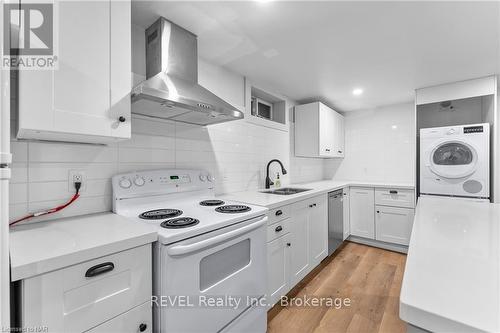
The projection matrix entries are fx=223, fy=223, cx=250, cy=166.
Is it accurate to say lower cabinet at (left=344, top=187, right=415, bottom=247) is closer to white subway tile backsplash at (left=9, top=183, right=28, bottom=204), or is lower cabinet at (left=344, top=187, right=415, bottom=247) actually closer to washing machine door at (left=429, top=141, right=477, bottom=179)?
washing machine door at (left=429, top=141, right=477, bottom=179)

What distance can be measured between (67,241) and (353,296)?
221 centimetres

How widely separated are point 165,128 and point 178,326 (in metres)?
1.29

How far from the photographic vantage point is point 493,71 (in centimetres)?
233

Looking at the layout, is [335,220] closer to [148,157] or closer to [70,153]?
[148,157]

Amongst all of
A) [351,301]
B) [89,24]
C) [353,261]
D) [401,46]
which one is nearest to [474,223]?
[351,301]

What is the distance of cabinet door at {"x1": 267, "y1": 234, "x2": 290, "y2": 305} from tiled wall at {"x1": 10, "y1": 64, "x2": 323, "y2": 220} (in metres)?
0.73

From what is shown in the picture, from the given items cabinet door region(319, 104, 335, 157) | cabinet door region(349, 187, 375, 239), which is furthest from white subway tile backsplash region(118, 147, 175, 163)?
cabinet door region(349, 187, 375, 239)

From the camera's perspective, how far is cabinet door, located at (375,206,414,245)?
9.64 feet

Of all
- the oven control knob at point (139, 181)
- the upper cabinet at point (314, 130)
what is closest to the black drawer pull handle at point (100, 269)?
the oven control knob at point (139, 181)

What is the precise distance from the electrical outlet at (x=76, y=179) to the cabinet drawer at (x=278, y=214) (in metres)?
1.21

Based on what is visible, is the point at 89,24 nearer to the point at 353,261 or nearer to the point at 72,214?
the point at 72,214

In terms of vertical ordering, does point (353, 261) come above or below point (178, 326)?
below

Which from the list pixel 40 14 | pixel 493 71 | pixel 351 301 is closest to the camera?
pixel 40 14

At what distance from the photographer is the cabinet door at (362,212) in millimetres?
3213
